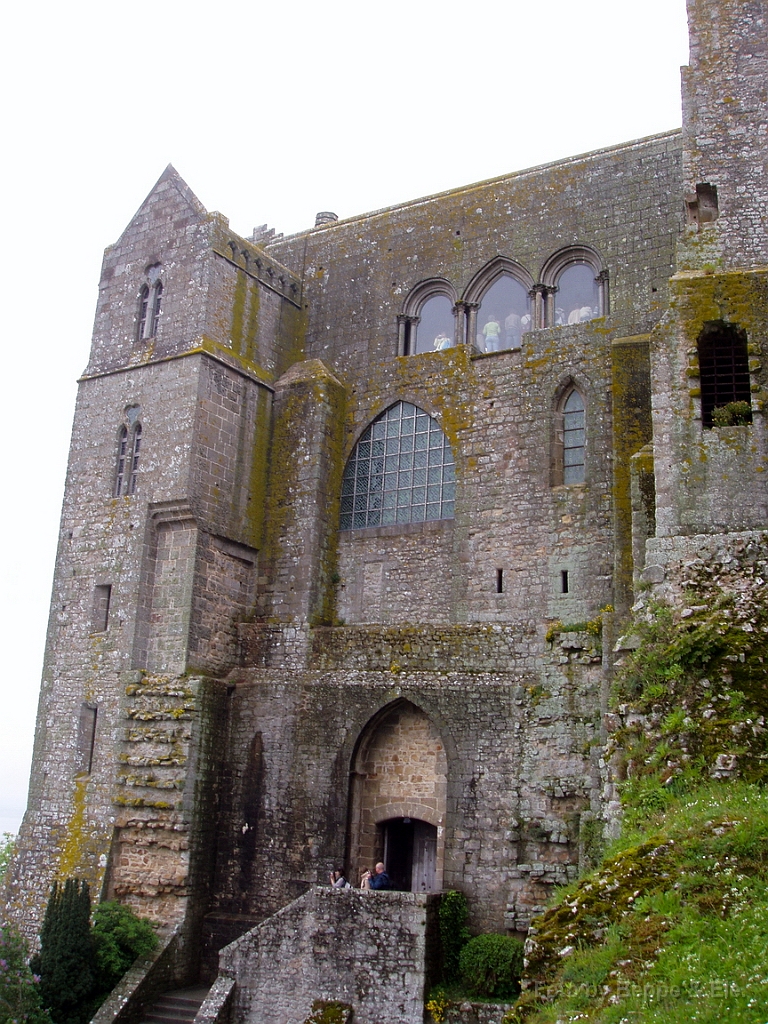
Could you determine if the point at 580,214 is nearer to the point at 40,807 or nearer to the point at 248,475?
the point at 248,475

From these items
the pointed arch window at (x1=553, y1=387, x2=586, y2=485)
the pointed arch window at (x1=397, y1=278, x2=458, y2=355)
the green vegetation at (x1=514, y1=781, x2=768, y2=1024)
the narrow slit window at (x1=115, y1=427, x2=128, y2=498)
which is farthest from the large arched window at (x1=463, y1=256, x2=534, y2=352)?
the green vegetation at (x1=514, y1=781, x2=768, y2=1024)

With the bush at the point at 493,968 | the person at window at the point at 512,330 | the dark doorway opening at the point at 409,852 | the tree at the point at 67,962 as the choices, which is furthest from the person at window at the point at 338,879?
the person at window at the point at 512,330

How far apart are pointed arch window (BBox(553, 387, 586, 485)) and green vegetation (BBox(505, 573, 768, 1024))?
4.89 meters

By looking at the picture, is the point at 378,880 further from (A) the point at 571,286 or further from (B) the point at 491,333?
(A) the point at 571,286

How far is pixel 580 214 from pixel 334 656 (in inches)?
332

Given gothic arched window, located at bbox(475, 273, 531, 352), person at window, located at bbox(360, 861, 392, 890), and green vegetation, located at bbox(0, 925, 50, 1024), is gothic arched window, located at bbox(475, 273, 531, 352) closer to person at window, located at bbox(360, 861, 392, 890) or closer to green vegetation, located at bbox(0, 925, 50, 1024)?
person at window, located at bbox(360, 861, 392, 890)

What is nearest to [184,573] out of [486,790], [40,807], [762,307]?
[40,807]

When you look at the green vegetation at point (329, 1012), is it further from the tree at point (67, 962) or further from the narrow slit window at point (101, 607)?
the narrow slit window at point (101, 607)

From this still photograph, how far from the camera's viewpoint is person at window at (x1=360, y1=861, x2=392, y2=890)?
47.5ft

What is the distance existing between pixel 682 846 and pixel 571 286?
11.9 meters

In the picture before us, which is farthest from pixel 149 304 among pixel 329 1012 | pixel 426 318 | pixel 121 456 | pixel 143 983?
pixel 329 1012

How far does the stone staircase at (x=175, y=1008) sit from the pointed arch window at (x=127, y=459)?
26.0ft

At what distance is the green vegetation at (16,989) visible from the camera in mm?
12836

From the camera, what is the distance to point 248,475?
18562mm
